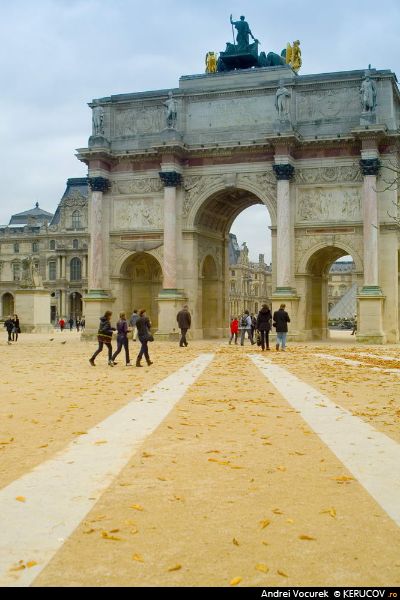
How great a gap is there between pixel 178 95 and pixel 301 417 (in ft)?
101

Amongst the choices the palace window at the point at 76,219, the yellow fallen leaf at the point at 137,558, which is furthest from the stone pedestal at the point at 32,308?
the palace window at the point at 76,219

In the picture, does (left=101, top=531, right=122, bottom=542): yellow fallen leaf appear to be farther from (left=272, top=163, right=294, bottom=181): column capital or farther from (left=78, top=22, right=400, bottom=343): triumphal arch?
(left=272, top=163, right=294, bottom=181): column capital

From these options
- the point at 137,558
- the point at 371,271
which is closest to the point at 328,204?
the point at 371,271

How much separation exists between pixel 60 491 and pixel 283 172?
31236 millimetres

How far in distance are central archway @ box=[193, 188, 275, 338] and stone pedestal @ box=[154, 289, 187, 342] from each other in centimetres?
220

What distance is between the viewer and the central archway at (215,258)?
39656mm

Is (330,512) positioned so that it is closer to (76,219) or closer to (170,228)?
(170,228)

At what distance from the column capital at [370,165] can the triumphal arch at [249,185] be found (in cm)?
5

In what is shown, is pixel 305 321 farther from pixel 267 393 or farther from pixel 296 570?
pixel 296 570

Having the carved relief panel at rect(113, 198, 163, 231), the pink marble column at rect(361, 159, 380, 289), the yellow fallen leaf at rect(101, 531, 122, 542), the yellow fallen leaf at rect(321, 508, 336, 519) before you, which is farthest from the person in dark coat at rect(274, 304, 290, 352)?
the yellow fallen leaf at rect(101, 531, 122, 542)

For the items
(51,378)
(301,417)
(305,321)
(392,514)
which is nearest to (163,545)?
(392,514)

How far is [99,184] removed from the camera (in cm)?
3912

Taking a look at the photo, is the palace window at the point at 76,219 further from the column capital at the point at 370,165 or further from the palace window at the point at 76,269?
the column capital at the point at 370,165

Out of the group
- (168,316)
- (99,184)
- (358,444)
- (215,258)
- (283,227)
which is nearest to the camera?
(358,444)
